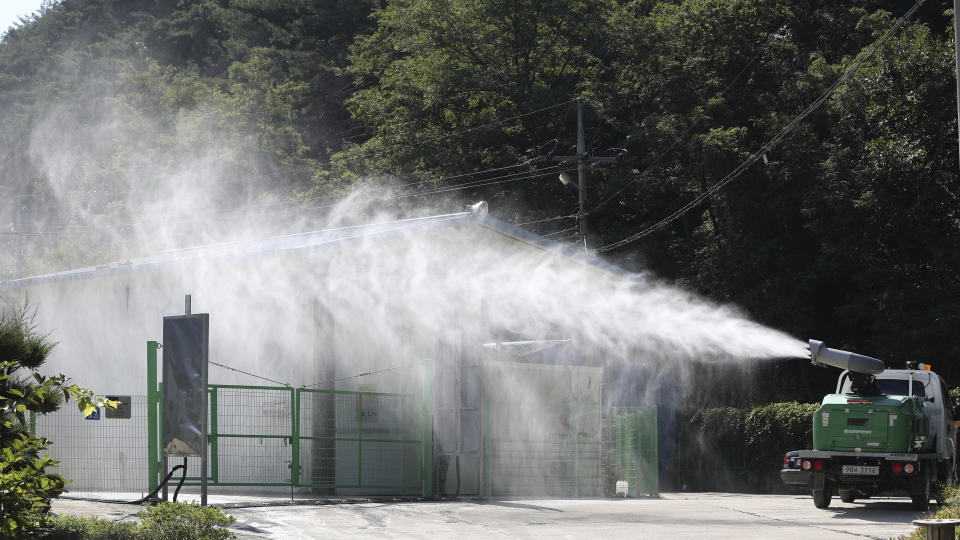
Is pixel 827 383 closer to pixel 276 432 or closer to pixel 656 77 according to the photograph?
pixel 656 77

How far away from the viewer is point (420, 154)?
4400 cm

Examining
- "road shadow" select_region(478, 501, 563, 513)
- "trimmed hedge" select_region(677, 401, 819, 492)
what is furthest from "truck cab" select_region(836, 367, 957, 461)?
"trimmed hedge" select_region(677, 401, 819, 492)

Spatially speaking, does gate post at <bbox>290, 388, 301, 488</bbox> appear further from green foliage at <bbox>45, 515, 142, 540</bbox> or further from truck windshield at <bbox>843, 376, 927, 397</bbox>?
truck windshield at <bbox>843, 376, 927, 397</bbox>

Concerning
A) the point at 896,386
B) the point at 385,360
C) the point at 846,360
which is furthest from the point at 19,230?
the point at 846,360

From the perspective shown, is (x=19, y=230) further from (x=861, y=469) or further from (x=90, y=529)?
(x=861, y=469)

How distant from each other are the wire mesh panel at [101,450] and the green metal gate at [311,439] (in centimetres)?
82

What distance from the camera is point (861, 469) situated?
632 inches

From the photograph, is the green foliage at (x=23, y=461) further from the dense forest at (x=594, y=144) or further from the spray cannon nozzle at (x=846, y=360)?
the dense forest at (x=594, y=144)

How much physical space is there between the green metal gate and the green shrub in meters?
3.76

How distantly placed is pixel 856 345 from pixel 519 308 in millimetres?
20891

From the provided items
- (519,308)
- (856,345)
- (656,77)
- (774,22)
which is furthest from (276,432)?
(774,22)

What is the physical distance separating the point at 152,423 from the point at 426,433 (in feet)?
14.7

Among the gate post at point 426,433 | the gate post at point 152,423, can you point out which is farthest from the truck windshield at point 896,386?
the gate post at point 152,423

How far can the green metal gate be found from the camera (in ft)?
51.3
